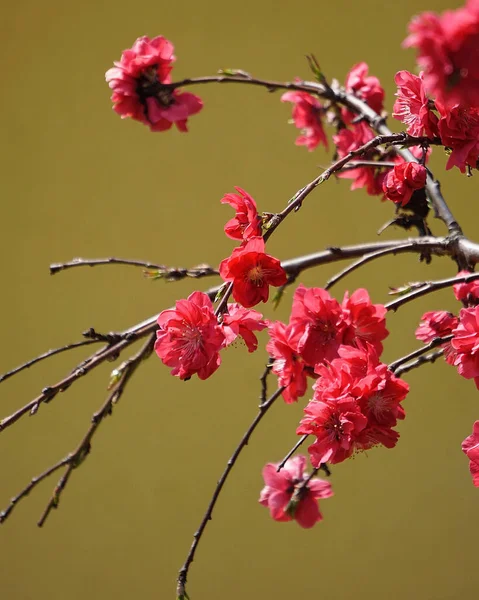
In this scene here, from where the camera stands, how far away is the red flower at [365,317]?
43 centimetres

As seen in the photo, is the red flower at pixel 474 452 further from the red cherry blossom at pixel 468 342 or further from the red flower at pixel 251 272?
the red flower at pixel 251 272

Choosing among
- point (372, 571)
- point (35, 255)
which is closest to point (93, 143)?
point (35, 255)

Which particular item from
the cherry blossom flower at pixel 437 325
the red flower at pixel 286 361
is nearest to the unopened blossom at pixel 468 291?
the cherry blossom flower at pixel 437 325

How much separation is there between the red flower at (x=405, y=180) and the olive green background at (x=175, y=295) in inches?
27.9

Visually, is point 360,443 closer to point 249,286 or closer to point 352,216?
point 249,286

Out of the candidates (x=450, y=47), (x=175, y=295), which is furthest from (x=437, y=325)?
A: (x=175, y=295)

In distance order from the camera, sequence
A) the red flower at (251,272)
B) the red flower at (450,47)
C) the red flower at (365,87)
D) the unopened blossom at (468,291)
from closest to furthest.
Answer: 1. the red flower at (450,47)
2. the red flower at (251,272)
3. the unopened blossom at (468,291)
4. the red flower at (365,87)

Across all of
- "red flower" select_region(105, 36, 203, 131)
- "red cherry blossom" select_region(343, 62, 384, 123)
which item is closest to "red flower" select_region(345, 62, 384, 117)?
"red cherry blossom" select_region(343, 62, 384, 123)

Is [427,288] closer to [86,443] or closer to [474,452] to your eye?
[474,452]

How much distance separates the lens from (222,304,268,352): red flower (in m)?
0.39

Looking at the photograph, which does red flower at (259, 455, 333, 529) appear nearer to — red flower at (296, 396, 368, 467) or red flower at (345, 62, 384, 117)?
red flower at (296, 396, 368, 467)

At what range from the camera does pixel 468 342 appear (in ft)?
1.33

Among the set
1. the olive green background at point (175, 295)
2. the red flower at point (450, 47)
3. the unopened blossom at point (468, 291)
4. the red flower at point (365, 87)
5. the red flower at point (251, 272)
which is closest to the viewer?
the red flower at point (450, 47)

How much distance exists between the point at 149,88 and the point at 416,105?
24 centimetres
